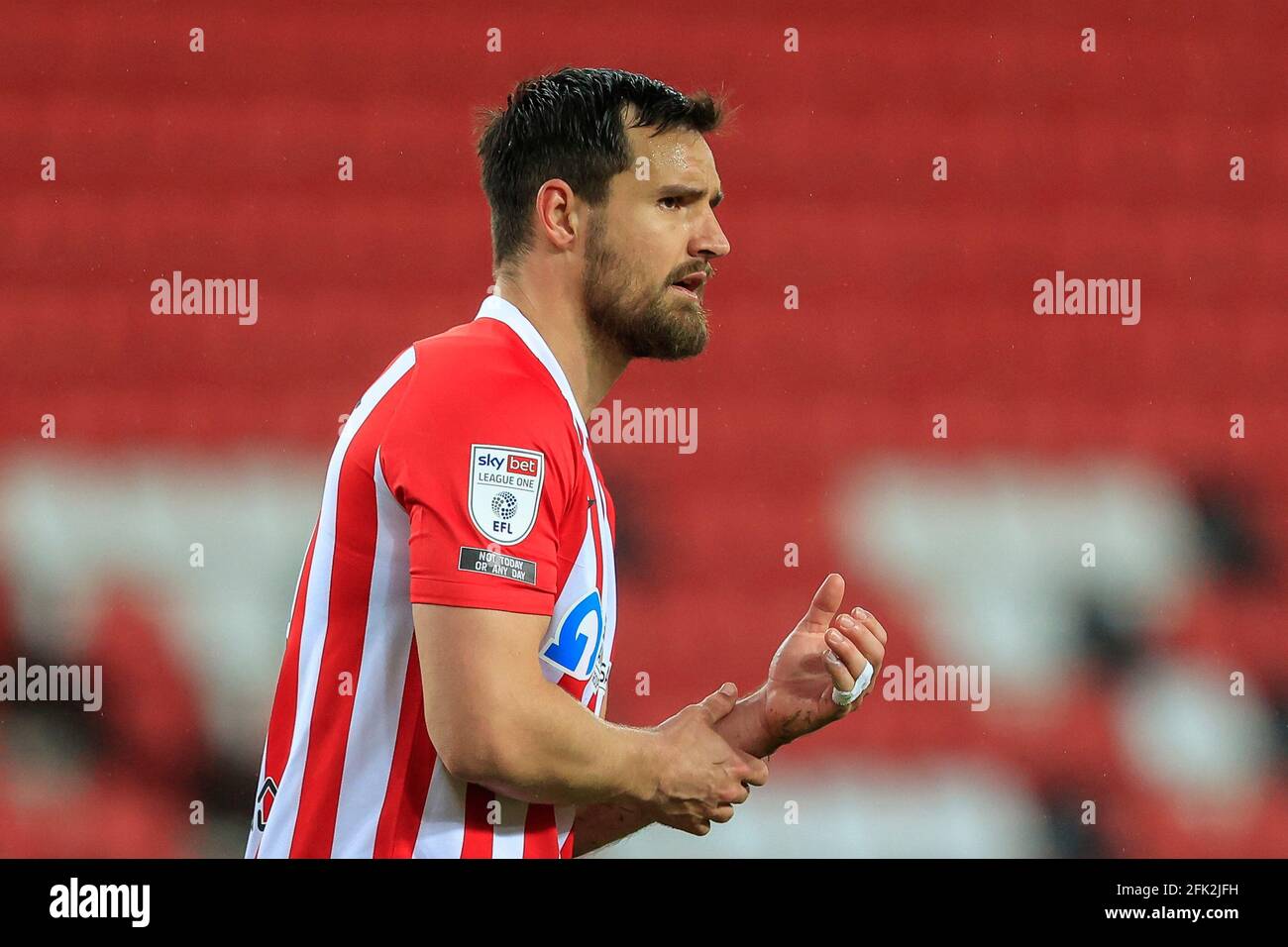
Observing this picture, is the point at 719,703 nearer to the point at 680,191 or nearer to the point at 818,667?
the point at 818,667

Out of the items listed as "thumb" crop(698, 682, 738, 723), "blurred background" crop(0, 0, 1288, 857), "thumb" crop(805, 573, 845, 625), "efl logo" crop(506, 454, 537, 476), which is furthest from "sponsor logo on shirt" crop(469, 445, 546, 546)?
"blurred background" crop(0, 0, 1288, 857)

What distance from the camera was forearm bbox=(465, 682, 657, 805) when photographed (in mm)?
1307

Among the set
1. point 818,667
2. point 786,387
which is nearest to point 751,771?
point 818,667

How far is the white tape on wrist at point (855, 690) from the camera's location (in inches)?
63.0

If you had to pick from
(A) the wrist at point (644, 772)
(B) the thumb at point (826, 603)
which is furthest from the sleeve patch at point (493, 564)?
(B) the thumb at point (826, 603)

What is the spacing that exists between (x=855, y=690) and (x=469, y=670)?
55cm

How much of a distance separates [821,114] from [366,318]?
136 centimetres

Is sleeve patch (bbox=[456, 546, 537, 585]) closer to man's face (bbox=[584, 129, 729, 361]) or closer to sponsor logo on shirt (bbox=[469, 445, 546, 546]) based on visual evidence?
Result: sponsor logo on shirt (bbox=[469, 445, 546, 546])

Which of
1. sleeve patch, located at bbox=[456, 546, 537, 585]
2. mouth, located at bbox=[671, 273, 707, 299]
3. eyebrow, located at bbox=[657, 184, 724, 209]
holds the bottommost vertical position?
sleeve patch, located at bbox=[456, 546, 537, 585]

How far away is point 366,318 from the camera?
3.38 m

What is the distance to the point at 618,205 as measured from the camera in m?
1.69

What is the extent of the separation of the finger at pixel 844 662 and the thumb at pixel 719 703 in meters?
0.13

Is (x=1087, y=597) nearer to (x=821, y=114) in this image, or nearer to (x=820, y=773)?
(x=820, y=773)

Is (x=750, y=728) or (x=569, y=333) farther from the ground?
(x=569, y=333)
